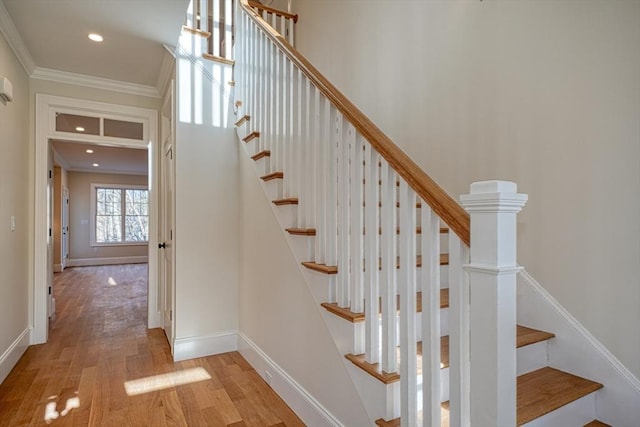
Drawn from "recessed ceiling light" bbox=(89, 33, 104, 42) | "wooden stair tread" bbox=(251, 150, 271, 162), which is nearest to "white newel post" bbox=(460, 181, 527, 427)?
"wooden stair tread" bbox=(251, 150, 271, 162)

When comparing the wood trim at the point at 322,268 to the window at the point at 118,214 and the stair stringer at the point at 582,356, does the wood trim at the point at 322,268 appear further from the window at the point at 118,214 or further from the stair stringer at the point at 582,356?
the window at the point at 118,214

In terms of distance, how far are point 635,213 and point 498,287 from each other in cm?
108

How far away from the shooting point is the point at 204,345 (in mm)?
2994

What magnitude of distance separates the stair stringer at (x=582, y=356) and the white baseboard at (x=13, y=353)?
11.3 feet

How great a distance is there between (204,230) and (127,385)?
1.25 meters

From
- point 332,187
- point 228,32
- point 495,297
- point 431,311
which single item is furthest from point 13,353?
point 495,297

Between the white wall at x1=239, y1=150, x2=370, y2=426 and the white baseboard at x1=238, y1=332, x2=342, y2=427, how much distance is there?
0.03 metres

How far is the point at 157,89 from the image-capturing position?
12.5ft

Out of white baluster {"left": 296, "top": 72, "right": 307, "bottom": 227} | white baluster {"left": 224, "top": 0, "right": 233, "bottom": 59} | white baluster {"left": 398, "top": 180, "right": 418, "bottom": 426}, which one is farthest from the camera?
white baluster {"left": 224, "top": 0, "right": 233, "bottom": 59}

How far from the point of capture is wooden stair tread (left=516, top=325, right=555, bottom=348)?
5.58ft

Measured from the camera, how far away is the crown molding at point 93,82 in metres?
3.38

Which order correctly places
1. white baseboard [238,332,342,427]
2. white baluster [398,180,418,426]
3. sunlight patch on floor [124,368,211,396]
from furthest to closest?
sunlight patch on floor [124,368,211,396]
white baseboard [238,332,342,427]
white baluster [398,180,418,426]

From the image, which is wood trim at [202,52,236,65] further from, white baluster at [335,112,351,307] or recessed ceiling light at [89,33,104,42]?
white baluster at [335,112,351,307]

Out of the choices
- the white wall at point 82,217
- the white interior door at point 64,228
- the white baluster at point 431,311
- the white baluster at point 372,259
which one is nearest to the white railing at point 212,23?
the white baluster at point 372,259
